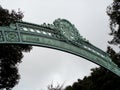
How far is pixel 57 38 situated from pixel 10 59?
825 centimetres

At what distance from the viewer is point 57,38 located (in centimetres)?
1128

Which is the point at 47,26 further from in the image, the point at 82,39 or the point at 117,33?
the point at 117,33

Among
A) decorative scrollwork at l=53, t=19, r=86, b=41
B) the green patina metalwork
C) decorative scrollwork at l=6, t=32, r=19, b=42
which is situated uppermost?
decorative scrollwork at l=53, t=19, r=86, b=41

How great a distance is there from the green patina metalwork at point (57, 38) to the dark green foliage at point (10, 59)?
6.48 m

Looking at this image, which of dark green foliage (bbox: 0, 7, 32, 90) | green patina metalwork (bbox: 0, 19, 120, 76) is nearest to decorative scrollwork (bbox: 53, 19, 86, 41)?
green patina metalwork (bbox: 0, 19, 120, 76)

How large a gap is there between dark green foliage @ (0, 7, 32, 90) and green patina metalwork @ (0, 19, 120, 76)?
21.3ft

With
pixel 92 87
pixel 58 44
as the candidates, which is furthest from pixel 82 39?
pixel 92 87

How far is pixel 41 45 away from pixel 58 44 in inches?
29.7

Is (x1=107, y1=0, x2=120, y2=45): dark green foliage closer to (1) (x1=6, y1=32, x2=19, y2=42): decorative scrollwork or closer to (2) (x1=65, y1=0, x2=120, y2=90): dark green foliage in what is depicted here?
(2) (x1=65, y1=0, x2=120, y2=90): dark green foliage

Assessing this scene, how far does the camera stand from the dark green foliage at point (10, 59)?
1831cm

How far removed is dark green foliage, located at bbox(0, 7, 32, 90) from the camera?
18.3 metres

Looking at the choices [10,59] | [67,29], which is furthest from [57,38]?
[10,59]

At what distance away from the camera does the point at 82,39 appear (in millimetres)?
12203

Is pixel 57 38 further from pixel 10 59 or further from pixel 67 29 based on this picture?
pixel 10 59
